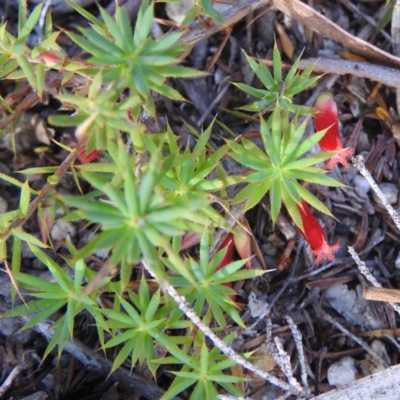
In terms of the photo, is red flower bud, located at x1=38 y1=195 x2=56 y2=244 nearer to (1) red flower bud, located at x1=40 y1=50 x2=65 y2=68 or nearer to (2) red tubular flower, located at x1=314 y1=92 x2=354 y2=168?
(1) red flower bud, located at x1=40 y1=50 x2=65 y2=68

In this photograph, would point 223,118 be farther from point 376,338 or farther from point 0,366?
point 0,366

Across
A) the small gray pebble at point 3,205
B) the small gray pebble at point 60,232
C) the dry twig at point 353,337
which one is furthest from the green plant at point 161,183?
the dry twig at point 353,337

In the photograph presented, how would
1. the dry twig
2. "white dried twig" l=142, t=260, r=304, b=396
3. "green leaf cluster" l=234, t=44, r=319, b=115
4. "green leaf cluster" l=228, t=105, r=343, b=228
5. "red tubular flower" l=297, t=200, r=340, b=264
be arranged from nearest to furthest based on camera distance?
"white dried twig" l=142, t=260, r=304, b=396
"green leaf cluster" l=228, t=105, r=343, b=228
"green leaf cluster" l=234, t=44, r=319, b=115
"red tubular flower" l=297, t=200, r=340, b=264
the dry twig

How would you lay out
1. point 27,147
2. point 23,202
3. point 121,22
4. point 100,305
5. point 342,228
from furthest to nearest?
point 27,147 → point 342,228 → point 100,305 → point 23,202 → point 121,22

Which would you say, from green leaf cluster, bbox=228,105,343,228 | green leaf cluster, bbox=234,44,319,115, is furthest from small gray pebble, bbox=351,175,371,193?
green leaf cluster, bbox=228,105,343,228

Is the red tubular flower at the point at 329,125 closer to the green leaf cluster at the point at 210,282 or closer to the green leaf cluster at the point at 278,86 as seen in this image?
the green leaf cluster at the point at 278,86

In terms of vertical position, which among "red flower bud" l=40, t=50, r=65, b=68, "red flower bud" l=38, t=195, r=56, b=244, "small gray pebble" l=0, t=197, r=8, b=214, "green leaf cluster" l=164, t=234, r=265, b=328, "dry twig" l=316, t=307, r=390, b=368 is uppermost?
"red flower bud" l=40, t=50, r=65, b=68

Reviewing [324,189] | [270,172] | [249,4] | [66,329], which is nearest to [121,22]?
[270,172]
